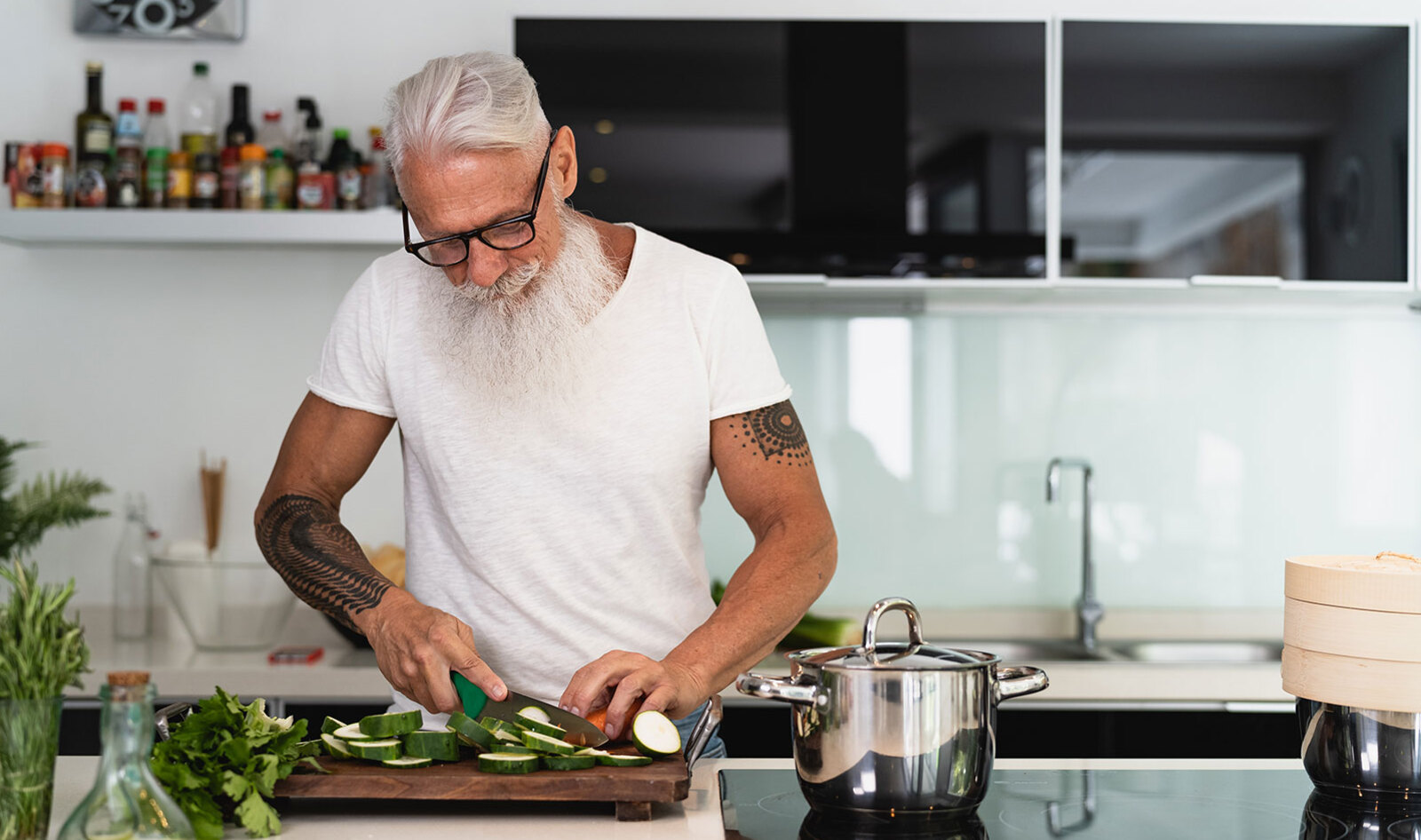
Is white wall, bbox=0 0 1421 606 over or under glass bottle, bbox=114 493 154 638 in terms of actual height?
over

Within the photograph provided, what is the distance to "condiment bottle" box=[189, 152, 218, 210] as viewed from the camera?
2717mm

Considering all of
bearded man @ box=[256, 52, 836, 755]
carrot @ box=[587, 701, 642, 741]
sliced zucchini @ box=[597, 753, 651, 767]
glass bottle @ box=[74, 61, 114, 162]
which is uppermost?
glass bottle @ box=[74, 61, 114, 162]

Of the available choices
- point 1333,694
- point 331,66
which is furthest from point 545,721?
point 331,66

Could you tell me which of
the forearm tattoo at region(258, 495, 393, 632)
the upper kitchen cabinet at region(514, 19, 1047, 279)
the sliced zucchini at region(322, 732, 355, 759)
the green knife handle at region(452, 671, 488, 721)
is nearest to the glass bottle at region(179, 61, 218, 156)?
the upper kitchen cabinet at region(514, 19, 1047, 279)

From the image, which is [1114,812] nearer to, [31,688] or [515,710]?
[515,710]

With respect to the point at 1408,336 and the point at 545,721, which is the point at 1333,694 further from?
the point at 1408,336

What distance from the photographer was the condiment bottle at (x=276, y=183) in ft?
9.00

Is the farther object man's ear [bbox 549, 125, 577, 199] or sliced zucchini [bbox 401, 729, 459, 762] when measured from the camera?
man's ear [bbox 549, 125, 577, 199]

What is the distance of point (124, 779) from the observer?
945 millimetres

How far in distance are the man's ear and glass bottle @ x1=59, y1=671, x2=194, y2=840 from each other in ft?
2.78

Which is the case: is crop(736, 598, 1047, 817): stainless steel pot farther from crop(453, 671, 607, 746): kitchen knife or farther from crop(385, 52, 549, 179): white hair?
crop(385, 52, 549, 179): white hair

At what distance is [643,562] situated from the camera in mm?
1647

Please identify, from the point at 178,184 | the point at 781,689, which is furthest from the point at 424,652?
the point at 178,184

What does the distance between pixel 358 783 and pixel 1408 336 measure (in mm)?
2814
